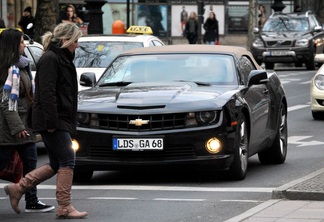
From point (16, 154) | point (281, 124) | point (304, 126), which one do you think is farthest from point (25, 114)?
point (304, 126)

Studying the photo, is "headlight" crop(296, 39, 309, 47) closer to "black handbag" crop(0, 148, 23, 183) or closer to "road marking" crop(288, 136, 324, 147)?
"road marking" crop(288, 136, 324, 147)

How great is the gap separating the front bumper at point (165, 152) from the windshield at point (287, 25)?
28032mm

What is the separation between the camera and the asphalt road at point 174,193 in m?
10.6

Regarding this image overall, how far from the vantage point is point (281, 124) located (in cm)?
1525

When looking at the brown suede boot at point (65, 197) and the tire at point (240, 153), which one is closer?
the brown suede boot at point (65, 197)

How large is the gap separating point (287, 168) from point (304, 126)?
660cm

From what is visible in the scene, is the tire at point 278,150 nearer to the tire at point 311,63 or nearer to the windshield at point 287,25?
the tire at point 311,63

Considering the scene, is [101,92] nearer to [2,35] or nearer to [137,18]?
[2,35]

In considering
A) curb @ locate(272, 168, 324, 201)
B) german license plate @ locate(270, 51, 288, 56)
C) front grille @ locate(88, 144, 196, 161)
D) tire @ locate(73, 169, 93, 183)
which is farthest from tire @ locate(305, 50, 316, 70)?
curb @ locate(272, 168, 324, 201)

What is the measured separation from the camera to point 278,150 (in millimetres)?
14898

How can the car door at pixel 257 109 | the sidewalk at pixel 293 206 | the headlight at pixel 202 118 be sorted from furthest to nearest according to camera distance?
the car door at pixel 257 109
the headlight at pixel 202 118
the sidewalk at pixel 293 206

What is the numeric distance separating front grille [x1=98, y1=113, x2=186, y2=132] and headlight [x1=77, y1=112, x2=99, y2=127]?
13cm

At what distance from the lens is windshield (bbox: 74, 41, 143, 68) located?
20.8 m

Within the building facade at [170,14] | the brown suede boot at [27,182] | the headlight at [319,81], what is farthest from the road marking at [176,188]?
the building facade at [170,14]
